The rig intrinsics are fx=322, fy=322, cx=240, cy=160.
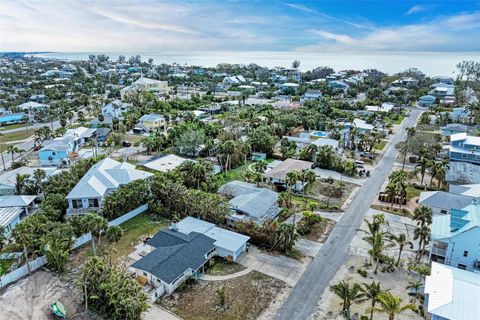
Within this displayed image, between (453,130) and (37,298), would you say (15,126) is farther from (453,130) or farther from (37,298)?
(453,130)

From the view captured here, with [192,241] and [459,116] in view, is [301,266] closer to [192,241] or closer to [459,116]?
[192,241]

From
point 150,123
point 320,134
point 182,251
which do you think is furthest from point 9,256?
point 320,134

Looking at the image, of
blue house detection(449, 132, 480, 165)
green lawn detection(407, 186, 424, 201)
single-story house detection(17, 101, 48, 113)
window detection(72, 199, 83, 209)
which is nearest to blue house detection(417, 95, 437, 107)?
blue house detection(449, 132, 480, 165)

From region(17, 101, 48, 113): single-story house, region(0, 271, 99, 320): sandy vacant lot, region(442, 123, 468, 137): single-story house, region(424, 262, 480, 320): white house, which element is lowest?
region(0, 271, 99, 320): sandy vacant lot

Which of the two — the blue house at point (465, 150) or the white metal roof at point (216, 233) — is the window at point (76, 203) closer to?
the white metal roof at point (216, 233)

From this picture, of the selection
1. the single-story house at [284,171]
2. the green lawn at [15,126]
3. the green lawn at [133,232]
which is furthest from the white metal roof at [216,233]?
the green lawn at [15,126]

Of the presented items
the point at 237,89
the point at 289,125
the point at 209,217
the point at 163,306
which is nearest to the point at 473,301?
the point at 163,306

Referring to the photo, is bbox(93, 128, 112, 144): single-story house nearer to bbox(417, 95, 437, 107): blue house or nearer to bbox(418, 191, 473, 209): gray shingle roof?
bbox(418, 191, 473, 209): gray shingle roof
